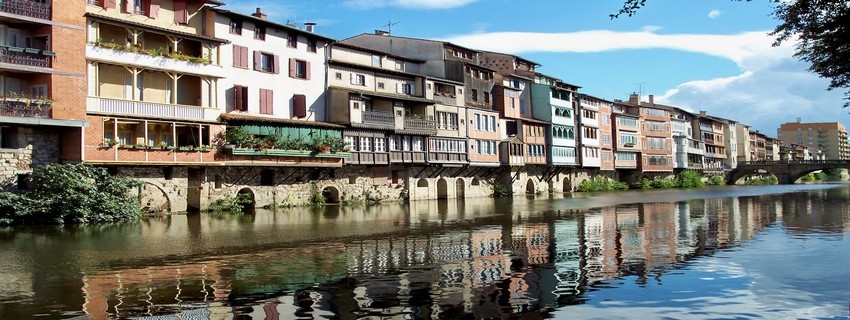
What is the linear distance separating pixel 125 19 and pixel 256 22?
9869 mm

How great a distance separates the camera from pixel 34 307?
13125 millimetres

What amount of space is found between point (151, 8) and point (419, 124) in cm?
2494

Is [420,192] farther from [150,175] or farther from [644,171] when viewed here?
[644,171]

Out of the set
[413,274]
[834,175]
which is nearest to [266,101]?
[413,274]

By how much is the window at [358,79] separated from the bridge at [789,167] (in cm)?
9805

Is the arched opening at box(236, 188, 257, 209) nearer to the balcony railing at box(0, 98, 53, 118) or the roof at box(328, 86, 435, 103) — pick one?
the roof at box(328, 86, 435, 103)

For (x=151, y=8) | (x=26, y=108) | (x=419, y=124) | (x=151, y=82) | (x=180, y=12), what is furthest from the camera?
(x=419, y=124)

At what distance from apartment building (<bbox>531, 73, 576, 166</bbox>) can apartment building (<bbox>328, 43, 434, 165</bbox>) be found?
904 inches

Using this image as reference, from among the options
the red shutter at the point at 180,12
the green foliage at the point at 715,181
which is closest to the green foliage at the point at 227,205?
the red shutter at the point at 180,12

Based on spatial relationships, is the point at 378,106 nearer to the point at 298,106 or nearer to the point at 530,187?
the point at 298,106

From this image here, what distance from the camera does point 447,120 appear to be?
210ft

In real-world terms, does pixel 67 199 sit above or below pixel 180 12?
below

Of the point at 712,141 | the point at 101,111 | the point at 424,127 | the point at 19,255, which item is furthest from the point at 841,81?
the point at 712,141

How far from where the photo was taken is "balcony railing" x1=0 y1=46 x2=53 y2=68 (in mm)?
33719
